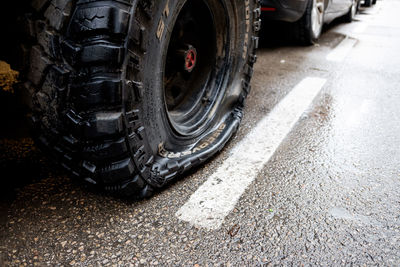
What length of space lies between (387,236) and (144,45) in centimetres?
118

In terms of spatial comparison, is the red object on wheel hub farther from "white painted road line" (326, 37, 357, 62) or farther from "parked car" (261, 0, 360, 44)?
"white painted road line" (326, 37, 357, 62)

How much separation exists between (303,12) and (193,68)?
8.28 feet

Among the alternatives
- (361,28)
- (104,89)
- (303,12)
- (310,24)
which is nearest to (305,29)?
(310,24)

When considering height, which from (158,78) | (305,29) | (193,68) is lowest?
(305,29)

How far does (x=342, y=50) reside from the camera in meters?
4.66

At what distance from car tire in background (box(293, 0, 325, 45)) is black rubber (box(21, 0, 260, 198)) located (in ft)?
10.7

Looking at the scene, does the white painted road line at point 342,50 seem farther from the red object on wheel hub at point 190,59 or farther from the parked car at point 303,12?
the red object on wheel hub at point 190,59

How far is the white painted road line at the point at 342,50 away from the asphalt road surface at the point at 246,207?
1.82 m

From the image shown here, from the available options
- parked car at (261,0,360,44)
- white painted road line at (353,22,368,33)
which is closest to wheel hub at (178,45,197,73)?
parked car at (261,0,360,44)

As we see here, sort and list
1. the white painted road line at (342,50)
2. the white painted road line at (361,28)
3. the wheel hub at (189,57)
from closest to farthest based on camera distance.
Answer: the wheel hub at (189,57), the white painted road line at (342,50), the white painted road line at (361,28)

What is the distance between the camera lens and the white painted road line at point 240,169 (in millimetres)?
1481

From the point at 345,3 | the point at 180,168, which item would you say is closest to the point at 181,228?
the point at 180,168

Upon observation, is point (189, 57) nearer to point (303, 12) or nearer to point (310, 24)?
point (303, 12)

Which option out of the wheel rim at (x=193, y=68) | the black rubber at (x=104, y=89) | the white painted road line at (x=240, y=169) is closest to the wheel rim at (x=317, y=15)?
the white painted road line at (x=240, y=169)
